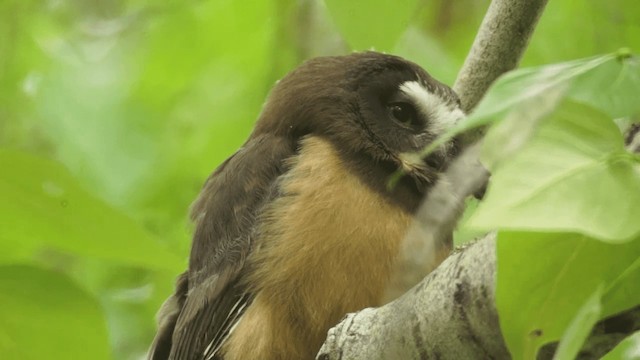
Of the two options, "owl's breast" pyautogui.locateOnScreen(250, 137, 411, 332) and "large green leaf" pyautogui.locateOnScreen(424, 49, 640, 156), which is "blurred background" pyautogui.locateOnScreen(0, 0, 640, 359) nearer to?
"owl's breast" pyautogui.locateOnScreen(250, 137, 411, 332)

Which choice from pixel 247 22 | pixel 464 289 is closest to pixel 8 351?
pixel 464 289

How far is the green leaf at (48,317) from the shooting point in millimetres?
1866

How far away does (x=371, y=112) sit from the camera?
3234 mm

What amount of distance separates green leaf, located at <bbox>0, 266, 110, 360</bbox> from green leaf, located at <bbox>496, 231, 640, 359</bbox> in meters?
0.89

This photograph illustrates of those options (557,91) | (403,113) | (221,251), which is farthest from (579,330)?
(403,113)

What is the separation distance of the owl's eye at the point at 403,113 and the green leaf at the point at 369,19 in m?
0.97

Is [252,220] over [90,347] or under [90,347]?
over

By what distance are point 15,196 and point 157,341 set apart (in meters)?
1.58

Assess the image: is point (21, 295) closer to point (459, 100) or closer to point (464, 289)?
point (464, 289)

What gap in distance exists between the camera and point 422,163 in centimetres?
312

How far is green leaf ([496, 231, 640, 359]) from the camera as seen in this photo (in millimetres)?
1261

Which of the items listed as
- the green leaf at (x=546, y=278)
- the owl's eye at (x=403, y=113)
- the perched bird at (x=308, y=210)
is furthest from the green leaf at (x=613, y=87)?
the owl's eye at (x=403, y=113)

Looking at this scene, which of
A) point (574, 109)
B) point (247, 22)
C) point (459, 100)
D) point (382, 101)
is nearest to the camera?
point (574, 109)

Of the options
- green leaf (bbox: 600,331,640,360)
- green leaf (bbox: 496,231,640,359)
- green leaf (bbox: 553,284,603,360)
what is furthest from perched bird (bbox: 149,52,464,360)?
green leaf (bbox: 553,284,603,360)
